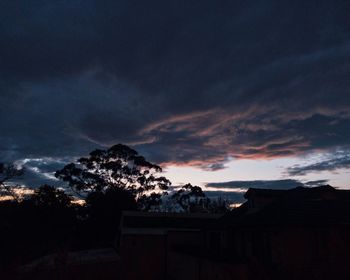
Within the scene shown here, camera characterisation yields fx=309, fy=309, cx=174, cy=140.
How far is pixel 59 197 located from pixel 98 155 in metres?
7.83

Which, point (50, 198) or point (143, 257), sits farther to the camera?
point (50, 198)

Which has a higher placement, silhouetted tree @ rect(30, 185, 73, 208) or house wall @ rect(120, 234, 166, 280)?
silhouetted tree @ rect(30, 185, 73, 208)

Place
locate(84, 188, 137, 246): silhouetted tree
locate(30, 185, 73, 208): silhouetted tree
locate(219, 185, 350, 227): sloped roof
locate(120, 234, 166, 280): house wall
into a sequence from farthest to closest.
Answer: locate(30, 185, 73, 208): silhouetted tree → locate(84, 188, 137, 246): silhouetted tree → locate(120, 234, 166, 280): house wall → locate(219, 185, 350, 227): sloped roof

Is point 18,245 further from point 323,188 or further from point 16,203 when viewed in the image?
point 323,188

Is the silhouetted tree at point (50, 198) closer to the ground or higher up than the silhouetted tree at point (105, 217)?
higher up

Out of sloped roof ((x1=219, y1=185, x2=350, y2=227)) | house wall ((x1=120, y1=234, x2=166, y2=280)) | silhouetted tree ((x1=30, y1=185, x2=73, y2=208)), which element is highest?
silhouetted tree ((x1=30, y1=185, x2=73, y2=208))

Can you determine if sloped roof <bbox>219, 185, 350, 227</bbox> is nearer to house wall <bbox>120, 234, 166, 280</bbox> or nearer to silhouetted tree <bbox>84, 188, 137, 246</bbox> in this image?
house wall <bbox>120, 234, 166, 280</bbox>

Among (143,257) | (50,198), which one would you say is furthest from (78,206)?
(143,257)

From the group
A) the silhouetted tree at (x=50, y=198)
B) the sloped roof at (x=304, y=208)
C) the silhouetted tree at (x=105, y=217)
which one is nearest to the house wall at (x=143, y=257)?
the sloped roof at (x=304, y=208)

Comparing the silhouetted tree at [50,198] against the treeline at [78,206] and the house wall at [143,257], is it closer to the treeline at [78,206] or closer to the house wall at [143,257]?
the treeline at [78,206]

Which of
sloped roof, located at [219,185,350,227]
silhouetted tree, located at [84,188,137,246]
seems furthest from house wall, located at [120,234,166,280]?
silhouetted tree, located at [84,188,137,246]

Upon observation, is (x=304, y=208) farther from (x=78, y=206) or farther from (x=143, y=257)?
(x=78, y=206)

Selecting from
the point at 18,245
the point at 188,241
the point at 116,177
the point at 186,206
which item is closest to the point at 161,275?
the point at 188,241

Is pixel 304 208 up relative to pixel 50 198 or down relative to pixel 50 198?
down
